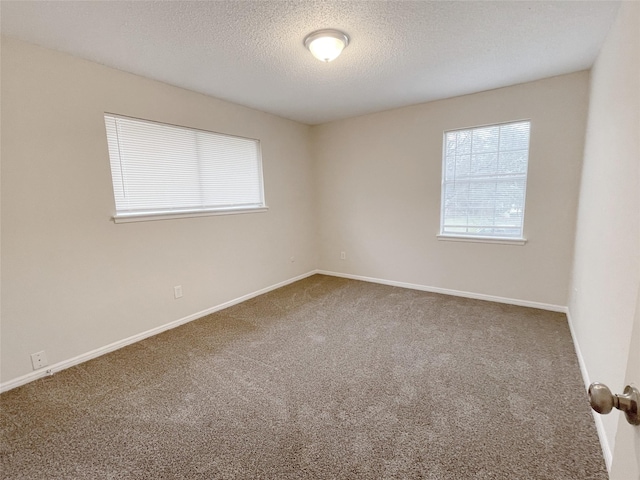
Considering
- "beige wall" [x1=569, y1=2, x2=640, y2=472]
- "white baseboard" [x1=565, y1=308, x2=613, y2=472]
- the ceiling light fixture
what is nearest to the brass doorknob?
"beige wall" [x1=569, y1=2, x2=640, y2=472]

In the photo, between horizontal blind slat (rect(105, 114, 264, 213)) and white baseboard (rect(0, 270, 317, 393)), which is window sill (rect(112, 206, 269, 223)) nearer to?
horizontal blind slat (rect(105, 114, 264, 213))

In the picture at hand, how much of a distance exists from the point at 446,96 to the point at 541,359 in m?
2.89

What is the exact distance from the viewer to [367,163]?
4.32 m

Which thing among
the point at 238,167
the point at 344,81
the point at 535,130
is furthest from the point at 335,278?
the point at 535,130

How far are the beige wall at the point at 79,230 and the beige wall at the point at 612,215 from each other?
3.37 meters

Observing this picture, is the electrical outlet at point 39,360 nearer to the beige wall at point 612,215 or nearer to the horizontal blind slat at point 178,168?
the horizontal blind slat at point 178,168

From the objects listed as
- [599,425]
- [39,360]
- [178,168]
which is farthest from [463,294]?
[39,360]

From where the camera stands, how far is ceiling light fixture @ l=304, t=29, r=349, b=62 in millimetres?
2070

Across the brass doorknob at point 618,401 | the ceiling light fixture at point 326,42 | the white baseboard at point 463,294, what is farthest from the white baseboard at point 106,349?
A: the brass doorknob at point 618,401

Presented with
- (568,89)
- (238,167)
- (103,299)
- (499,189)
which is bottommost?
(103,299)

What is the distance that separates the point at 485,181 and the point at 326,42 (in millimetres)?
2476

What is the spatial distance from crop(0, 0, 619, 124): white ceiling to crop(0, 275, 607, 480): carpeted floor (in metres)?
2.44

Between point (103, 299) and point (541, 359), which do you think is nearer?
point (541, 359)

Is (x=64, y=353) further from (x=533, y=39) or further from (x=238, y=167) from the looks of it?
(x=533, y=39)
